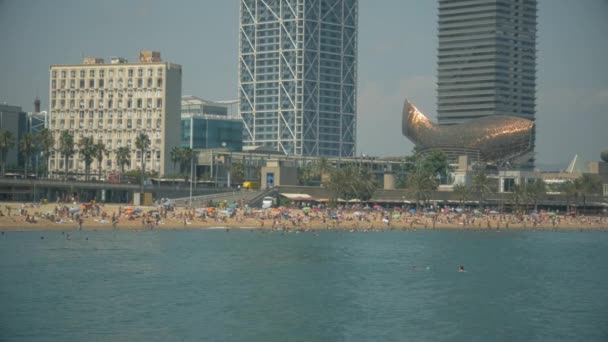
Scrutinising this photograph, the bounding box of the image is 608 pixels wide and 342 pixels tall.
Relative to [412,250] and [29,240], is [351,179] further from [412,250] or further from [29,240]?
[29,240]

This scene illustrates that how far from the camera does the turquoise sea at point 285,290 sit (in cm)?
4984

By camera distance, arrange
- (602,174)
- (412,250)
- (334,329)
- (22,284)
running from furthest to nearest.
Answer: (602,174), (412,250), (22,284), (334,329)

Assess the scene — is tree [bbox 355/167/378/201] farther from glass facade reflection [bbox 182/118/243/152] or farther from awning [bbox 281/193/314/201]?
glass facade reflection [bbox 182/118/243/152]

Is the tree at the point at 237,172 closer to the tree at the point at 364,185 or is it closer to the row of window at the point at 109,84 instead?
the row of window at the point at 109,84

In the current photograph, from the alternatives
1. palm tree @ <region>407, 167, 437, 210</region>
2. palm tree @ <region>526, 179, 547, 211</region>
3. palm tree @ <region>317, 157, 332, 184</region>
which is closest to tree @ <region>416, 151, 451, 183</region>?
palm tree @ <region>317, 157, 332, 184</region>

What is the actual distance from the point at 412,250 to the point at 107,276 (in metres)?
37.9

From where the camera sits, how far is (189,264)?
75.1 m

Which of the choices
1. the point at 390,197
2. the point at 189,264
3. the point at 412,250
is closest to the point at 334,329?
the point at 189,264

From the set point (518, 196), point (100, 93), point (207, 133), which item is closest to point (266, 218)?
point (100, 93)

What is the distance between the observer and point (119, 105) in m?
161

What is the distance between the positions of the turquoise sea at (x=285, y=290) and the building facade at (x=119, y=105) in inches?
2466

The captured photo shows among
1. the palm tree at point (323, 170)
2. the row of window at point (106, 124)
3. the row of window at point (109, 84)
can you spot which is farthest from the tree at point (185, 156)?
the palm tree at point (323, 170)

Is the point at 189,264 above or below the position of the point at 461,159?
below

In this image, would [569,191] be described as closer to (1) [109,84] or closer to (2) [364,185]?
(2) [364,185]
